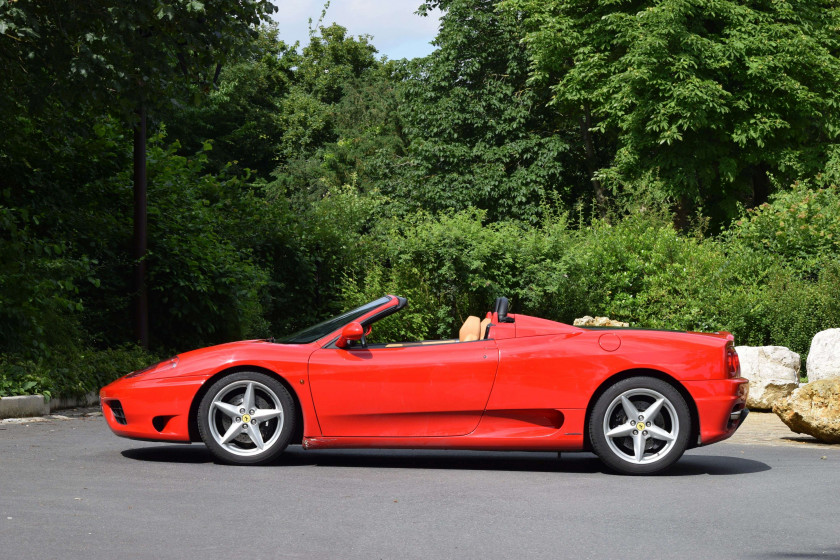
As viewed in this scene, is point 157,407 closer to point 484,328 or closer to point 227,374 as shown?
point 227,374

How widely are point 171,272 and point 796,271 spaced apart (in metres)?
12.5

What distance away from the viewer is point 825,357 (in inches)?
535

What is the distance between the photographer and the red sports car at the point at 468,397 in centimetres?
744

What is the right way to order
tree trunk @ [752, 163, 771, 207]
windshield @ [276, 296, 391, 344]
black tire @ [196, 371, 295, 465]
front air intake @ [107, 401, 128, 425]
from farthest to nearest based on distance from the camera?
tree trunk @ [752, 163, 771, 207]
windshield @ [276, 296, 391, 344]
front air intake @ [107, 401, 128, 425]
black tire @ [196, 371, 295, 465]

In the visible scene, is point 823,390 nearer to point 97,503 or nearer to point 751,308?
point 97,503

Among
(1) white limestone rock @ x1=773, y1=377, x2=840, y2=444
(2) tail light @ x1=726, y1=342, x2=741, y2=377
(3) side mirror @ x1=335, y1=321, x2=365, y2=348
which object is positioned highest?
(3) side mirror @ x1=335, y1=321, x2=365, y2=348

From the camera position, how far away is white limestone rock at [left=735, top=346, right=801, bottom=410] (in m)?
13.0

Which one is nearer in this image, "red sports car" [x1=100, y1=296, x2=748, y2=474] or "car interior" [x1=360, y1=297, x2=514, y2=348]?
"red sports car" [x1=100, y1=296, x2=748, y2=474]

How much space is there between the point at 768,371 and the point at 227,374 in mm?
8063

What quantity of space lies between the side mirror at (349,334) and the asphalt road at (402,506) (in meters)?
0.95

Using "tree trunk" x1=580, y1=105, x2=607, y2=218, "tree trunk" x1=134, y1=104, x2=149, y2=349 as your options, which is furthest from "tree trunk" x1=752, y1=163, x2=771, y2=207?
"tree trunk" x1=134, y1=104, x2=149, y2=349

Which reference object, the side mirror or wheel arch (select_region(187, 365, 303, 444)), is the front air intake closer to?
wheel arch (select_region(187, 365, 303, 444))

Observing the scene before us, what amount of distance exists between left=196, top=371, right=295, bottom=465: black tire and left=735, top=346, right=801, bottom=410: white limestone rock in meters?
7.43

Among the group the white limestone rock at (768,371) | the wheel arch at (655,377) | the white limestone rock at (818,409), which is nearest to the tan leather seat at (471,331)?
the wheel arch at (655,377)
